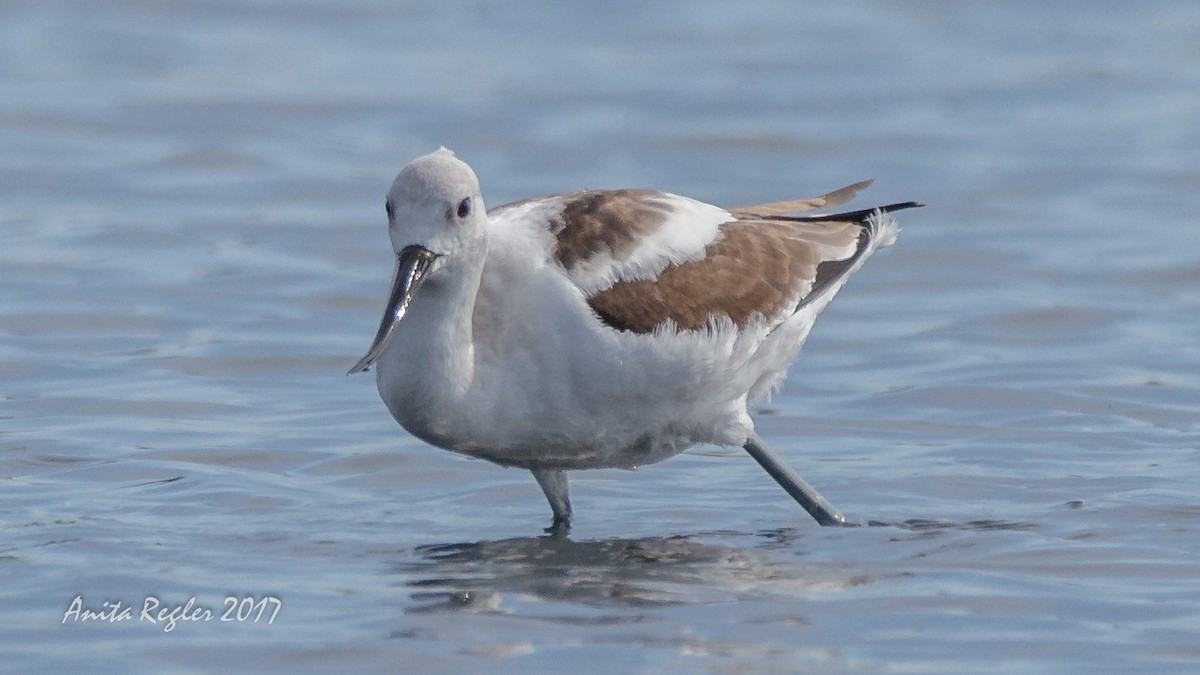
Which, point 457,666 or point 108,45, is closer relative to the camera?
point 457,666

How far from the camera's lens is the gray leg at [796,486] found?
836cm

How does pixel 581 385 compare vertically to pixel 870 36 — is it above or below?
below

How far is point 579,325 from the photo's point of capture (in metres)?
7.51

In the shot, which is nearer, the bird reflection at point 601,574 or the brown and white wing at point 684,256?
the bird reflection at point 601,574

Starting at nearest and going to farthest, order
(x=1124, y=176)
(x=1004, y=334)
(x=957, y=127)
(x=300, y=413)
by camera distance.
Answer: (x=300, y=413) < (x=1004, y=334) < (x=1124, y=176) < (x=957, y=127)

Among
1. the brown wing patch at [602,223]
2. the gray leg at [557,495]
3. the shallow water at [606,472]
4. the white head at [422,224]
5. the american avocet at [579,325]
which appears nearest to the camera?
the shallow water at [606,472]

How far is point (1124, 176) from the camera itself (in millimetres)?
16359

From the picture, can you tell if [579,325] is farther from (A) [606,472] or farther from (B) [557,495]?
(A) [606,472]

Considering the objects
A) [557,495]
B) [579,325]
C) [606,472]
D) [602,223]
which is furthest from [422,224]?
[606,472]

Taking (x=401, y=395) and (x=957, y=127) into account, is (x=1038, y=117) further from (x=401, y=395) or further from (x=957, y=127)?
(x=401, y=395)

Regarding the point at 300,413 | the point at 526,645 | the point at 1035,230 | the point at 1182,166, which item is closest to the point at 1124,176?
the point at 1182,166

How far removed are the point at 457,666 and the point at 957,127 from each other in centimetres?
1247

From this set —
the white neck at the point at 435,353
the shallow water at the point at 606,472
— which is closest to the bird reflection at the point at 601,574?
the shallow water at the point at 606,472

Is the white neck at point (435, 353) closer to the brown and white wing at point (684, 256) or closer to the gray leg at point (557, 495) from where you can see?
the brown and white wing at point (684, 256)
